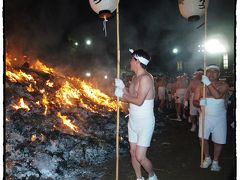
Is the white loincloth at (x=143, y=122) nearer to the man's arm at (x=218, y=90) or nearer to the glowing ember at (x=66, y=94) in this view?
the man's arm at (x=218, y=90)

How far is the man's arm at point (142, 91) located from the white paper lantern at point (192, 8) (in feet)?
10.9

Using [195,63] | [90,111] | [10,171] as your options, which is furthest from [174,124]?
[195,63]

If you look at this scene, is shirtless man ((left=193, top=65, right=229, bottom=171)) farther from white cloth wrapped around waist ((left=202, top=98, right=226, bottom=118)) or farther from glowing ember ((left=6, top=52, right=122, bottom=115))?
glowing ember ((left=6, top=52, right=122, bottom=115))

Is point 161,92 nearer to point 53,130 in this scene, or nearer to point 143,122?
point 53,130

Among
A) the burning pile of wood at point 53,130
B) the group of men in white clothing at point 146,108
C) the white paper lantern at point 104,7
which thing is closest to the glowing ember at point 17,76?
the burning pile of wood at point 53,130

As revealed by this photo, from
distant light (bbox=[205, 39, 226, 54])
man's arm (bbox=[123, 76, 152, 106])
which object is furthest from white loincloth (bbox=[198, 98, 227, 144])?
distant light (bbox=[205, 39, 226, 54])

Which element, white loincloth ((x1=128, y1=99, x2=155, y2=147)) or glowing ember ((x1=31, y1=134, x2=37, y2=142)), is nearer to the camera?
white loincloth ((x1=128, y1=99, x2=155, y2=147))

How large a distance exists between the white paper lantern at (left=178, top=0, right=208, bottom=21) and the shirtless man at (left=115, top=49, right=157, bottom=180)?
2.96 metres

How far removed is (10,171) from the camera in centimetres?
518

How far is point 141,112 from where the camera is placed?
450cm

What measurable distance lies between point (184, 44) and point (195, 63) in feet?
10.6

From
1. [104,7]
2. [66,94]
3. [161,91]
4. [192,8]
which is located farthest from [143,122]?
[161,91]

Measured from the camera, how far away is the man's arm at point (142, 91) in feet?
14.4

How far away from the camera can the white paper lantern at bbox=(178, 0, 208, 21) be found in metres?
6.66
